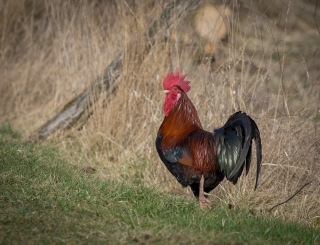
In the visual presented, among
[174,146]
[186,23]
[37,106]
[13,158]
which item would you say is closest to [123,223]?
[174,146]

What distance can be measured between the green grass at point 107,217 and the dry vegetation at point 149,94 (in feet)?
2.35

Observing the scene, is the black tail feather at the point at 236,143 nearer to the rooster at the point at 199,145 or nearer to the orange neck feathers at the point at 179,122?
the rooster at the point at 199,145

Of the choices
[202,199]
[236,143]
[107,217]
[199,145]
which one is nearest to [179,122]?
[199,145]

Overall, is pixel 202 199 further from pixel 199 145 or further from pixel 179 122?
pixel 179 122

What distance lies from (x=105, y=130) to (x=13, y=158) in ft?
5.68

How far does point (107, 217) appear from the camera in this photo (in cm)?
447

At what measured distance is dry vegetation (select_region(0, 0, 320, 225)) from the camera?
5660mm

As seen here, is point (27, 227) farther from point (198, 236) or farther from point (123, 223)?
point (198, 236)

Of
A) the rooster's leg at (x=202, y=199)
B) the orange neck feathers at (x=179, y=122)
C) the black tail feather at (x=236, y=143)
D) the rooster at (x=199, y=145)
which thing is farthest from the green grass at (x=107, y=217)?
the orange neck feathers at (x=179, y=122)

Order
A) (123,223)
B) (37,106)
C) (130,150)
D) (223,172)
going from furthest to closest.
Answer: (37,106) → (130,150) → (223,172) → (123,223)

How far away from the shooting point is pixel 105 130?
731 centimetres

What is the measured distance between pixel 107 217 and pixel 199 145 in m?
1.07

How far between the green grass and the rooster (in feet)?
1.04

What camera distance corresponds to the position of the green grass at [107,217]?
13.3ft
